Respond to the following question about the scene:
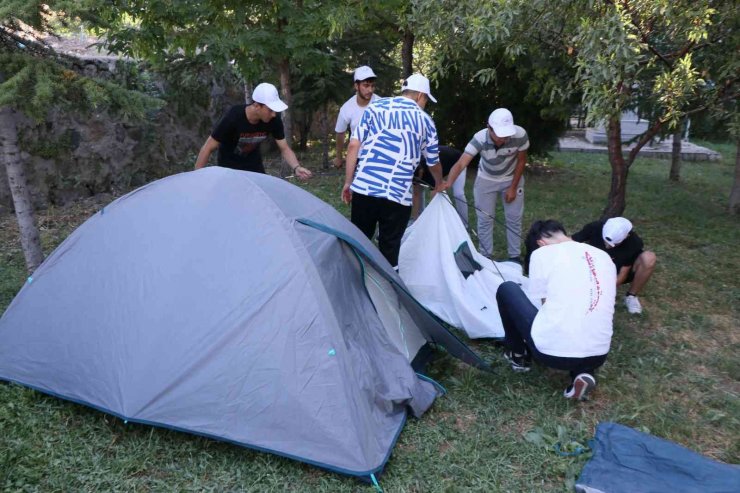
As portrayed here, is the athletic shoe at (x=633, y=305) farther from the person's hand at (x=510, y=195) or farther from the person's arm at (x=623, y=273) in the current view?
the person's hand at (x=510, y=195)

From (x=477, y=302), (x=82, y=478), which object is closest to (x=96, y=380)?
(x=82, y=478)

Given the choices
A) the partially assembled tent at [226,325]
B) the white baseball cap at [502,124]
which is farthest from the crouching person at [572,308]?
the white baseball cap at [502,124]

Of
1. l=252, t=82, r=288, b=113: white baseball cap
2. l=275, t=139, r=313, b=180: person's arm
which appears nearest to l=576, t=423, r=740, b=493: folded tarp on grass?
l=275, t=139, r=313, b=180: person's arm

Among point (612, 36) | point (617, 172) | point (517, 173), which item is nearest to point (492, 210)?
point (517, 173)

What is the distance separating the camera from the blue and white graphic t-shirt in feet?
13.1

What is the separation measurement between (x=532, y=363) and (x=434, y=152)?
62.1 inches

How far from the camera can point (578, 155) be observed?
12836 mm

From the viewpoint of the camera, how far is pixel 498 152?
510 cm

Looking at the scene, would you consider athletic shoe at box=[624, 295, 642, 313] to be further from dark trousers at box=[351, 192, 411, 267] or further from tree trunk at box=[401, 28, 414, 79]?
Answer: tree trunk at box=[401, 28, 414, 79]

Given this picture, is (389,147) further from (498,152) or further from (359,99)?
(359,99)

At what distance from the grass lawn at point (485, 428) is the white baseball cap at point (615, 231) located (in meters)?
0.66

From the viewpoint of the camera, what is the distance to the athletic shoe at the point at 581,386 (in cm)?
333

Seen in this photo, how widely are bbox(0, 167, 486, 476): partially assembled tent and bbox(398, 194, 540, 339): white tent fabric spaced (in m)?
0.72

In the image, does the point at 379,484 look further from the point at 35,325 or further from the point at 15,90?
the point at 15,90
